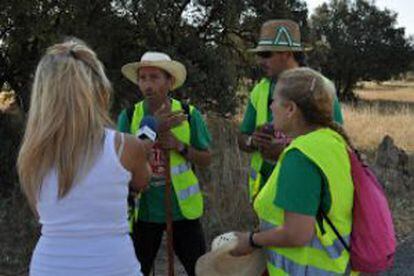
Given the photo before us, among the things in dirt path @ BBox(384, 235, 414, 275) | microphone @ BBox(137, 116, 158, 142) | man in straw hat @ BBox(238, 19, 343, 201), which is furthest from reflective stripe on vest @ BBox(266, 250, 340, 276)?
dirt path @ BBox(384, 235, 414, 275)

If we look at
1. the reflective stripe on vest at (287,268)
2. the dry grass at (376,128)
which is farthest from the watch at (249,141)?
the dry grass at (376,128)

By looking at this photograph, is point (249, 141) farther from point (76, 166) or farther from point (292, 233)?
point (76, 166)

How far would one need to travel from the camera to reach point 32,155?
8.76 ft

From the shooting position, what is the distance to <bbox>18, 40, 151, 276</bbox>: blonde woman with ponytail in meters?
2.64

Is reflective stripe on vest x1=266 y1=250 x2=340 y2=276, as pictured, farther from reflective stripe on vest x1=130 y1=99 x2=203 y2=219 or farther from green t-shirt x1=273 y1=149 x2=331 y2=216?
reflective stripe on vest x1=130 y1=99 x2=203 y2=219

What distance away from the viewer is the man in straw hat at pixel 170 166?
4.40 meters

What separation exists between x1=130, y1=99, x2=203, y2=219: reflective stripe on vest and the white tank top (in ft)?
5.41

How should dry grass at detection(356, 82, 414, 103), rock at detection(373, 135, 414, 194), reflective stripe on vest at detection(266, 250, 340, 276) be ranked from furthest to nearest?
dry grass at detection(356, 82, 414, 103) < rock at detection(373, 135, 414, 194) < reflective stripe on vest at detection(266, 250, 340, 276)

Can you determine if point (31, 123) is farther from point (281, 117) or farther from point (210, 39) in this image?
point (210, 39)

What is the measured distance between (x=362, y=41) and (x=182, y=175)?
48.5m

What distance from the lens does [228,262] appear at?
313 centimetres

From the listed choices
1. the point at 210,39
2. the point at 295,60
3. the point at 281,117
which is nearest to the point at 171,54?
the point at 210,39

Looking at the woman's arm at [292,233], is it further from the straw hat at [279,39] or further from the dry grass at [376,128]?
the dry grass at [376,128]

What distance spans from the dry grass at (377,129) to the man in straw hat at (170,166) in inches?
404
